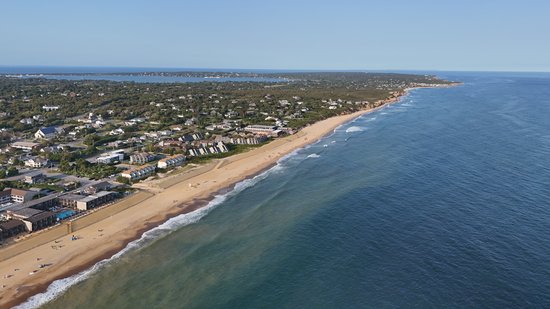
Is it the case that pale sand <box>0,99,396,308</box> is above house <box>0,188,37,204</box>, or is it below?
below

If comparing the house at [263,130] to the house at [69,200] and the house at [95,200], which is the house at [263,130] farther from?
the house at [69,200]

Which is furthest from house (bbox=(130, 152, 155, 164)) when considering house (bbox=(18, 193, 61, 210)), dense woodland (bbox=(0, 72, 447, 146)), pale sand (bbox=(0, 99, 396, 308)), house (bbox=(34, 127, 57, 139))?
house (bbox=(34, 127, 57, 139))

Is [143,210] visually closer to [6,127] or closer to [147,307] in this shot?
[147,307]

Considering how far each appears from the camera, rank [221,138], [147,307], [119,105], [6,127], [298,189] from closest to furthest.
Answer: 1. [147,307]
2. [298,189]
3. [221,138]
4. [6,127]
5. [119,105]

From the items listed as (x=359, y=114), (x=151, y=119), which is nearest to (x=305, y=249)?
(x=151, y=119)

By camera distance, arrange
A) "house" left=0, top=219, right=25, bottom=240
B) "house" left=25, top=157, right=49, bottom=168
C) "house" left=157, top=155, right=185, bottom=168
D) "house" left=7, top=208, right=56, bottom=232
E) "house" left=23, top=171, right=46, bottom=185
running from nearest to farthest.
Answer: "house" left=0, top=219, right=25, bottom=240 → "house" left=7, top=208, right=56, bottom=232 → "house" left=23, top=171, right=46, bottom=185 → "house" left=157, top=155, right=185, bottom=168 → "house" left=25, top=157, right=49, bottom=168

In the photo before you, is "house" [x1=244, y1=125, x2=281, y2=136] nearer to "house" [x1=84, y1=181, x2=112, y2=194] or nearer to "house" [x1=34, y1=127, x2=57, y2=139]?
"house" [x1=34, y1=127, x2=57, y2=139]

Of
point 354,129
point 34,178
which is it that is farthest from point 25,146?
point 354,129
